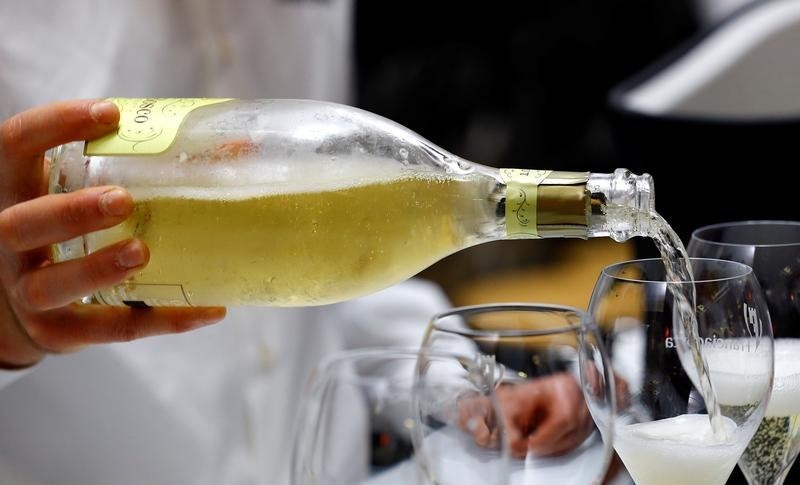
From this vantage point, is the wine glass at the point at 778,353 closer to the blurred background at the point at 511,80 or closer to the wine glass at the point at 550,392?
the wine glass at the point at 550,392

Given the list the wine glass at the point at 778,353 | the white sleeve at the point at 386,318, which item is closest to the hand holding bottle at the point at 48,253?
the wine glass at the point at 778,353

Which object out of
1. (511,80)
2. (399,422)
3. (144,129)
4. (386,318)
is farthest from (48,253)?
(511,80)

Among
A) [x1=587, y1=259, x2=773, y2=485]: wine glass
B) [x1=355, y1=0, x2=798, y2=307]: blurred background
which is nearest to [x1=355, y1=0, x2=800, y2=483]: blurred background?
[x1=355, y1=0, x2=798, y2=307]: blurred background

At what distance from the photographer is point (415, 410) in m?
0.59

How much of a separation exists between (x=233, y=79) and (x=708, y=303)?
80 cm

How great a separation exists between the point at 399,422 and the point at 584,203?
0.56ft

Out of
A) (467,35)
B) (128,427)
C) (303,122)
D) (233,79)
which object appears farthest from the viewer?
(467,35)

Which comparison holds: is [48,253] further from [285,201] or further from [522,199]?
[522,199]

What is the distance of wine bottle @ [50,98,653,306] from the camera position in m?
0.65

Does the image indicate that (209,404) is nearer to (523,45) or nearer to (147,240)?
(147,240)

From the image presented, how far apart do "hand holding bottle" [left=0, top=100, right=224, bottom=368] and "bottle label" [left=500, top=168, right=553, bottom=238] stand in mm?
227

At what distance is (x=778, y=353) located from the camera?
69 cm

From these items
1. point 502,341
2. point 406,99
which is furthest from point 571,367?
point 406,99

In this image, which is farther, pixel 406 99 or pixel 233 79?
pixel 406 99
